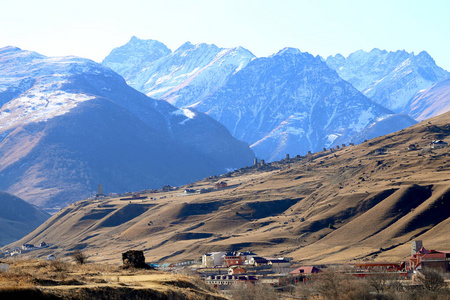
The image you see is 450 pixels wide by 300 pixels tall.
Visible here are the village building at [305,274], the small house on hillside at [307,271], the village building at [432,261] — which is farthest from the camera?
the small house on hillside at [307,271]

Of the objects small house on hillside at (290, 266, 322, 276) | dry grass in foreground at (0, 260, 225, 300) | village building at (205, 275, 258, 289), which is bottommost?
dry grass in foreground at (0, 260, 225, 300)

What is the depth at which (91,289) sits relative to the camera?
38.8 m

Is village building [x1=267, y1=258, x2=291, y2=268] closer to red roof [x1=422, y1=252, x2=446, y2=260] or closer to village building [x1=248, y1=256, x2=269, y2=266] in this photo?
village building [x1=248, y1=256, x2=269, y2=266]

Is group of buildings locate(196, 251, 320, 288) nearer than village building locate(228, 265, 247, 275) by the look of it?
Yes

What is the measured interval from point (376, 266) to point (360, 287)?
61.5 m

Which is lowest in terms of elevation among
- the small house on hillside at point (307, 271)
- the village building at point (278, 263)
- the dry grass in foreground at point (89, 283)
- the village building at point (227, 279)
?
the dry grass in foreground at point (89, 283)

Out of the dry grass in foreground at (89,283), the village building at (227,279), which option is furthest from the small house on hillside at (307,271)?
the dry grass in foreground at (89,283)

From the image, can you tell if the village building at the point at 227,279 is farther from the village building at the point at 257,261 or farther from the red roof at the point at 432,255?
the red roof at the point at 432,255

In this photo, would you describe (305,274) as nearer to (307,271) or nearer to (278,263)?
(307,271)

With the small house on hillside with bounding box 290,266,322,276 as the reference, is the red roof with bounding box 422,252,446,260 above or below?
above

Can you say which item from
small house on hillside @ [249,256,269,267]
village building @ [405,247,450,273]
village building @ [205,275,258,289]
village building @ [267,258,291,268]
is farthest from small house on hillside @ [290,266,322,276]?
small house on hillside @ [249,256,269,267]

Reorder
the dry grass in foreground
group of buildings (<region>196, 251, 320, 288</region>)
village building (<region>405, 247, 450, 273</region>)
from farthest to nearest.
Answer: village building (<region>405, 247, 450, 273</region>)
group of buildings (<region>196, 251, 320, 288</region>)
the dry grass in foreground

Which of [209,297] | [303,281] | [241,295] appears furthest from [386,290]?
[209,297]

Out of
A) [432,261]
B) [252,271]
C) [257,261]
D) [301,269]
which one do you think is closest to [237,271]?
[252,271]
